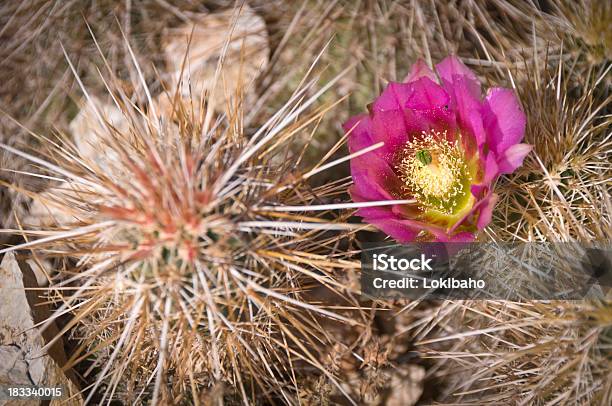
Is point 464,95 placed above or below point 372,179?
above

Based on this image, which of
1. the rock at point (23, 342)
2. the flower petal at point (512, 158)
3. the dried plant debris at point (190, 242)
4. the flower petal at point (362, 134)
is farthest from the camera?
the rock at point (23, 342)

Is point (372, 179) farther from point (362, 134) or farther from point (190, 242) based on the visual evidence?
point (190, 242)

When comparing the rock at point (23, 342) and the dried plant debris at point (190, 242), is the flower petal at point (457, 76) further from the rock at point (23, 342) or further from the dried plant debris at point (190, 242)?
the rock at point (23, 342)

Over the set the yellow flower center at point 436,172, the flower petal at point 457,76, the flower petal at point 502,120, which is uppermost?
the flower petal at point 457,76

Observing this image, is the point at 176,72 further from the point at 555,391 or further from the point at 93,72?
the point at 555,391

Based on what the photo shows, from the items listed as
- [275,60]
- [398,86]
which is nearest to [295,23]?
[275,60]

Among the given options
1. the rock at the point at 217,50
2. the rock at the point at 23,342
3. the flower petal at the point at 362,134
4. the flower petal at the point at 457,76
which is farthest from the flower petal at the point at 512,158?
the rock at the point at 23,342

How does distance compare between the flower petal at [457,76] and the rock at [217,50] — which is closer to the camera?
the flower petal at [457,76]

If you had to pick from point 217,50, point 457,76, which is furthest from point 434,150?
point 217,50

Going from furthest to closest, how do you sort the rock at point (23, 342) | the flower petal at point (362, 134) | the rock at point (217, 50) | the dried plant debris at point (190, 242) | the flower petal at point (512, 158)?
the rock at point (217, 50)
the rock at point (23, 342)
the flower petal at point (362, 134)
the flower petal at point (512, 158)
the dried plant debris at point (190, 242)
